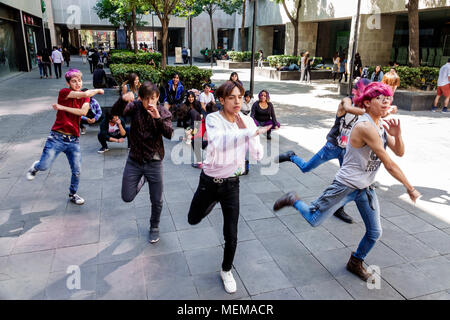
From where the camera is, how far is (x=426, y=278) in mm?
3719

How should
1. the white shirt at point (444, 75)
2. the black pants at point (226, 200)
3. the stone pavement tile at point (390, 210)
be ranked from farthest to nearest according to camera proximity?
the white shirt at point (444, 75) < the stone pavement tile at point (390, 210) < the black pants at point (226, 200)

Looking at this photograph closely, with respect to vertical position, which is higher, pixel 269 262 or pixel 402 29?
pixel 402 29

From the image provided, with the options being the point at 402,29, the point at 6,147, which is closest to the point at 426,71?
the point at 6,147

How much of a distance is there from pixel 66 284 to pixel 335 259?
294cm

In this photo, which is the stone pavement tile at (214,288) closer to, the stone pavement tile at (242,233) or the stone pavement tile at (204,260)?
the stone pavement tile at (204,260)

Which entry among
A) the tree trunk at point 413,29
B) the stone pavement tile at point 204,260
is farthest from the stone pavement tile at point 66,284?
the tree trunk at point 413,29

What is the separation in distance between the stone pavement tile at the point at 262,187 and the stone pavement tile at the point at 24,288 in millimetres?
3429

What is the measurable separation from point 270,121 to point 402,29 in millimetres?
27748

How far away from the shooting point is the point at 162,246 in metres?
4.23

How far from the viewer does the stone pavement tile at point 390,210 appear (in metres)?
5.19

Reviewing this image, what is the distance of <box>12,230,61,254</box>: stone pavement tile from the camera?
13.5 feet

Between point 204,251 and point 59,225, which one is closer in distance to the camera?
point 204,251
